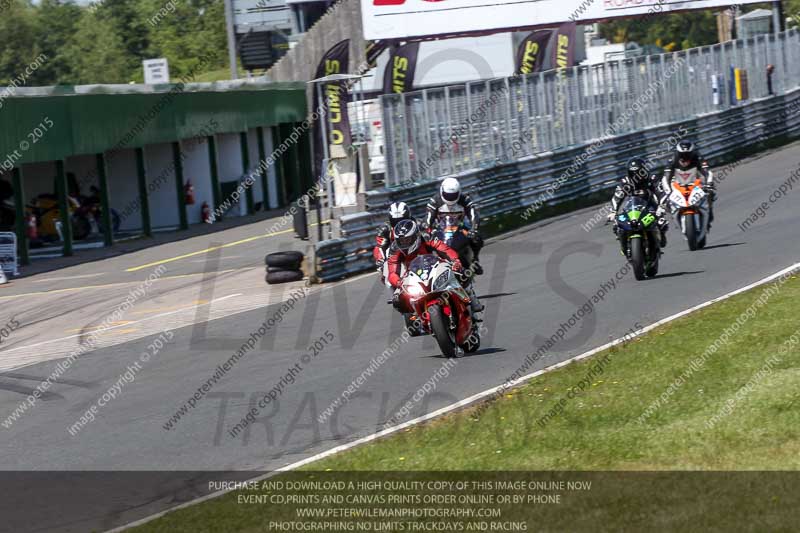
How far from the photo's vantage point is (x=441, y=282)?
12398 mm

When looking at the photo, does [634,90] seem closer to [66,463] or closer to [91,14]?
[66,463]

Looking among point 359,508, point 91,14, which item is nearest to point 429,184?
point 359,508

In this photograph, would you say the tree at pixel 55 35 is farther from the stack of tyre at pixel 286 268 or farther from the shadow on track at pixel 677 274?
the shadow on track at pixel 677 274

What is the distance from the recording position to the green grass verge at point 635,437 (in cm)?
711

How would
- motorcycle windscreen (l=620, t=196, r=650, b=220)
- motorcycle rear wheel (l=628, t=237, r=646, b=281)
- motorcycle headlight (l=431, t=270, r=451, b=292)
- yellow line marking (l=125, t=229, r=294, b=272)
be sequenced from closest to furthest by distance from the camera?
motorcycle headlight (l=431, t=270, r=451, b=292) < motorcycle windscreen (l=620, t=196, r=650, b=220) < motorcycle rear wheel (l=628, t=237, r=646, b=281) < yellow line marking (l=125, t=229, r=294, b=272)

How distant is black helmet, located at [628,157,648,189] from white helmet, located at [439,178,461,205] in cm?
251

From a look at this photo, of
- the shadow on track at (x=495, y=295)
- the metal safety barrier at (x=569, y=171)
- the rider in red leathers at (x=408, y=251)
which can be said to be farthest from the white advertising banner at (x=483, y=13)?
the rider in red leathers at (x=408, y=251)

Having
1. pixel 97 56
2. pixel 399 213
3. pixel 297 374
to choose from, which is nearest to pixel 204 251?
pixel 399 213

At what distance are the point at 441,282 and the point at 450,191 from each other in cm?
379

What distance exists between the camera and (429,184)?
79.9 ft

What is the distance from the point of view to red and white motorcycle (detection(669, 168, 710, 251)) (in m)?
18.4
